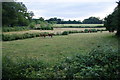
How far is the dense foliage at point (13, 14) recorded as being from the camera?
3632 millimetres

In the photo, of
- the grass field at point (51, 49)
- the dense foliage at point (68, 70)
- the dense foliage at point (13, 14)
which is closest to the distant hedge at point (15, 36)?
the grass field at point (51, 49)

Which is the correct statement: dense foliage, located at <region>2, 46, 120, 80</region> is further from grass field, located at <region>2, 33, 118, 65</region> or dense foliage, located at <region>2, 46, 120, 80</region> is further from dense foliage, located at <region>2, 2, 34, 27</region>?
dense foliage, located at <region>2, 2, 34, 27</region>

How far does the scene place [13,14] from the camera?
4.30m

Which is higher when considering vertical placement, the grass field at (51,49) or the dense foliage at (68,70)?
the dense foliage at (68,70)

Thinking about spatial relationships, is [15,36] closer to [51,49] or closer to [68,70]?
[51,49]

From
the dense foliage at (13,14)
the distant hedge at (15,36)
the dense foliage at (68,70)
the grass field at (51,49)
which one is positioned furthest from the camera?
the distant hedge at (15,36)

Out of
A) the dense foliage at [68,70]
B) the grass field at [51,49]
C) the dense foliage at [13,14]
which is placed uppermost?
A: the dense foliage at [13,14]

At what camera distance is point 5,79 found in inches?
72.8

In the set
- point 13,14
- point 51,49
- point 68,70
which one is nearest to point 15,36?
point 51,49

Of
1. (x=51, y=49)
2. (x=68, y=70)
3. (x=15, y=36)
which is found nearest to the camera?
(x=68, y=70)

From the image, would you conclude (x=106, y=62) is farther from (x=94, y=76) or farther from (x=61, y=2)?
(x=61, y=2)

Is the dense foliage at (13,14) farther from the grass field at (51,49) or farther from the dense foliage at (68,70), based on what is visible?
the dense foliage at (68,70)

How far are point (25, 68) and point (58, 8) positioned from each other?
8.74 ft

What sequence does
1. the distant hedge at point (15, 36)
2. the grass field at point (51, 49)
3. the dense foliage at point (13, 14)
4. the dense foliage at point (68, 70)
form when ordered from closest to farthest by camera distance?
the dense foliage at point (68, 70), the dense foliage at point (13, 14), the grass field at point (51, 49), the distant hedge at point (15, 36)
